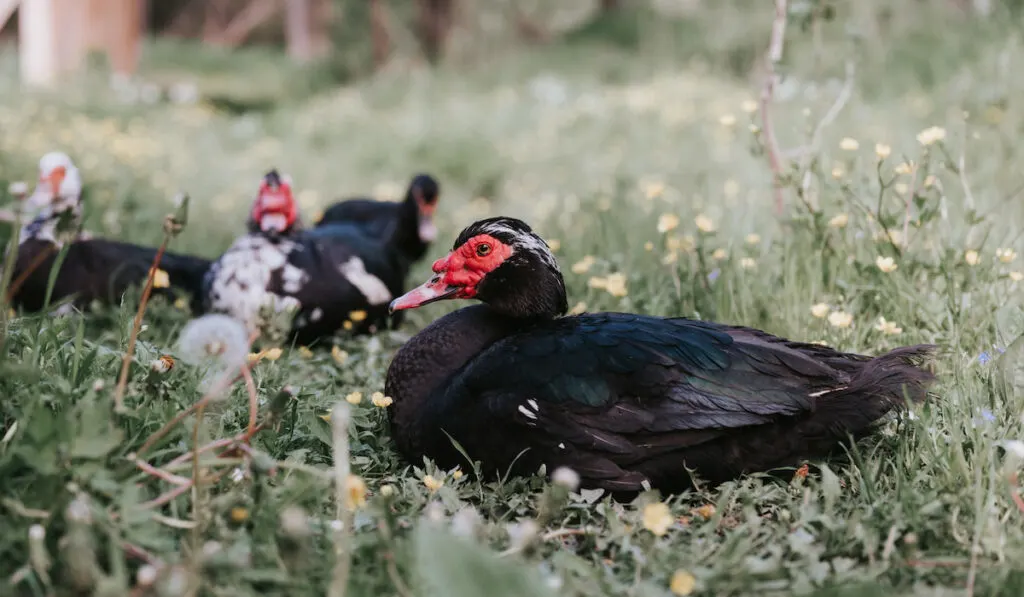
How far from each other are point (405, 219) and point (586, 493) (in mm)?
2652

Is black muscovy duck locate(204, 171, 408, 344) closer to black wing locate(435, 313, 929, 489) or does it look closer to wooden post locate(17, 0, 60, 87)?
black wing locate(435, 313, 929, 489)

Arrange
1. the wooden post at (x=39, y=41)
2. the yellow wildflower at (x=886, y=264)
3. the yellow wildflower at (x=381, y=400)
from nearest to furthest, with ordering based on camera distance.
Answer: the yellow wildflower at (x=381, y=400) < the yellow wildflower at (x=886, y=264) < the wooden post at (x=39, y=41)

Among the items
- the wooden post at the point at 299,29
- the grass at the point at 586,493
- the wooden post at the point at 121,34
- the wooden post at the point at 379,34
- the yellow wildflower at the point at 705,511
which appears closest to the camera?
the grass at the point at 586,493

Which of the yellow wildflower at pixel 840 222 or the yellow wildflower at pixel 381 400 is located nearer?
the yellow wildflower at pixel 381 400

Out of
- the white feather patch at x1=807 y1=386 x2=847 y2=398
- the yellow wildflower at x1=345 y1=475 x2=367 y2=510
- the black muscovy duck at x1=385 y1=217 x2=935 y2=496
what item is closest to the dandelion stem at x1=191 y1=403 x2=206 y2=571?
the yellow wildflower at x1=345 y1=475 x2=367 y2=510

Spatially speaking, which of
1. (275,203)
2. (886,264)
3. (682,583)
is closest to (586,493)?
(682,583)

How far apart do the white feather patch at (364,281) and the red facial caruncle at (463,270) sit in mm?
1131

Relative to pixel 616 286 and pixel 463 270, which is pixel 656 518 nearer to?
pixel 463 270

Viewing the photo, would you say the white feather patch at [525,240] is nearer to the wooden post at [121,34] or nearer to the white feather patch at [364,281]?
the white feather patch at [364,281]

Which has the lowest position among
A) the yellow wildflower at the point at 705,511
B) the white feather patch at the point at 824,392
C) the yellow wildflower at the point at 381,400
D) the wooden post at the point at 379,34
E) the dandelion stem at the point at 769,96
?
the yellow wildflower at the point at 705,511

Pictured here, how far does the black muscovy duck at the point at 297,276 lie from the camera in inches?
147

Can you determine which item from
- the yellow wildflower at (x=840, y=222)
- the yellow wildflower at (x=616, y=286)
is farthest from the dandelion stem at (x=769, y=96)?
the yellow wildflower at (x=616, y=286)

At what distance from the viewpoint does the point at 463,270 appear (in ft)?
9.10

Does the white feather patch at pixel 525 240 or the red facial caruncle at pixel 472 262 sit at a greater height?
the white feather patch at pixel 525 240
